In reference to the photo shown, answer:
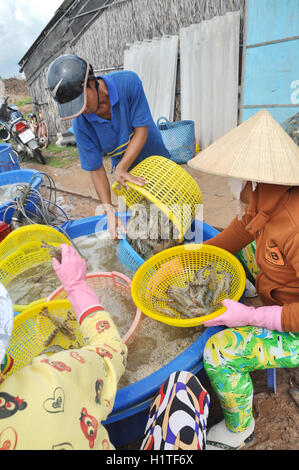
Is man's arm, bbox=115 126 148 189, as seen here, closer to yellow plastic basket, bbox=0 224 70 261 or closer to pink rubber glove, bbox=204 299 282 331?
yellow plastic basket, bbox=0 224 70 261

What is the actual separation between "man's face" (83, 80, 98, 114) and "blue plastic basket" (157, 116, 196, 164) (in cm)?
323

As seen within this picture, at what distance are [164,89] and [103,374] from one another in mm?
6416

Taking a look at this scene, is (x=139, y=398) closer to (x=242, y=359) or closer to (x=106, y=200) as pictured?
(x=242, y=359)

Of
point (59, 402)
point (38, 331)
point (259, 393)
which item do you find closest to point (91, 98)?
point (38, 331)

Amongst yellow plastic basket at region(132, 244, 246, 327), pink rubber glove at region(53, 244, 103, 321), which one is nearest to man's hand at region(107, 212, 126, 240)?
yellow plastic basket at region(132, 244, 246, 327)

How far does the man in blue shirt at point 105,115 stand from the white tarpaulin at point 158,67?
3.89 m

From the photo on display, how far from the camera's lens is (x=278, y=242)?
1.48m

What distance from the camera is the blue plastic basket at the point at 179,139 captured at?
5.34 meters

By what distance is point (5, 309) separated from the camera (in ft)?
3.05

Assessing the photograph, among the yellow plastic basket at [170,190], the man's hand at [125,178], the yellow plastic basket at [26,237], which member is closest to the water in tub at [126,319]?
the yellow plastic basket at [26,237]

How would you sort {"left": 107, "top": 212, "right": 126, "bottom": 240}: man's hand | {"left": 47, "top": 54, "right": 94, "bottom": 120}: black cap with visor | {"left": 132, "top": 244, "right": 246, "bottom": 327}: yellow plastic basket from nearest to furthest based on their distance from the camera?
{"left": 47, "top": 54, "right": 94, "bottom": 120}: black cap with visor < {"left": 132, "top": 244, "right": 246, "bottom": 327}: yellow plastic basket < {"left": 107, "top": 212, "right": 126, "bottom": 240}: man's hand

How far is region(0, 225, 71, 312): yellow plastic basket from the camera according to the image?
2.58 metres

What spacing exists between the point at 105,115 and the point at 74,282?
1.66 m
